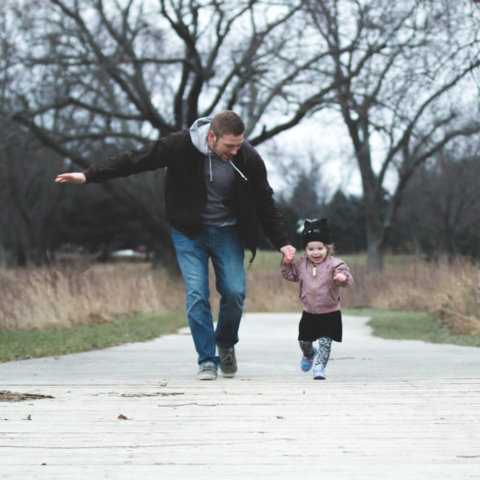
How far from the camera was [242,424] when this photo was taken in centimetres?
378

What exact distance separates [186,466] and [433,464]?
93 cm

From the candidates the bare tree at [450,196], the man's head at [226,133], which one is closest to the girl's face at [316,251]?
the man's head at [226,133]

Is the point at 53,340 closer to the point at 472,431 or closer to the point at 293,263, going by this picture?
the point at 293,263

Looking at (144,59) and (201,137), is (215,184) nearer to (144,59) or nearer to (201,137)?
(201,137)

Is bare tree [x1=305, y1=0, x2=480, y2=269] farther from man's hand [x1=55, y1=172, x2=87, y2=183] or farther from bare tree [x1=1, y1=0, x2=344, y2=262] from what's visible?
man's hand [x1=55, y1=172, x2=87, y2=183]

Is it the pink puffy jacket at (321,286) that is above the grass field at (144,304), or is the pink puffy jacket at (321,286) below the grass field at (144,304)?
above

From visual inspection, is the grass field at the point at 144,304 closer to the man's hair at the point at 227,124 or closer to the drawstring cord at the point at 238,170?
the drawstring cord at the point at 238,170

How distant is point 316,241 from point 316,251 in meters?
0.08

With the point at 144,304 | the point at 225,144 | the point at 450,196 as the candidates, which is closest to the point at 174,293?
the point at 144,304

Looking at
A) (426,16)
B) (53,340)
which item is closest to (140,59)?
(426,16)

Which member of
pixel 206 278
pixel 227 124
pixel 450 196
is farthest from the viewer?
pixel 450 196

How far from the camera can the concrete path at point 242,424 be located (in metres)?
3.05

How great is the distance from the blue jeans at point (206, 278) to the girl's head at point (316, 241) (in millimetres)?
507

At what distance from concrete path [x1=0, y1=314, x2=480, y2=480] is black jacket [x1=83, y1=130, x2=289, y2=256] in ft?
3.49
